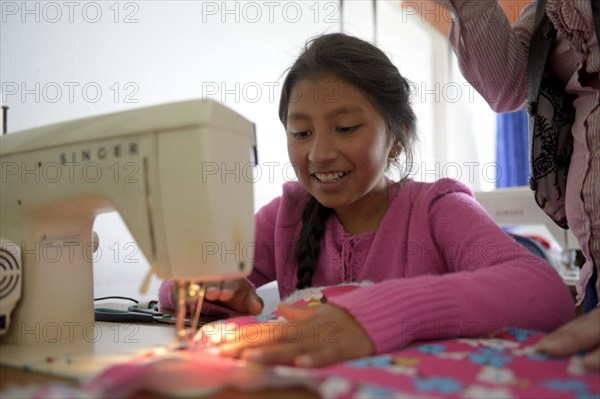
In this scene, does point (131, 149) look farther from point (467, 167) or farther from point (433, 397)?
point (467, 167)

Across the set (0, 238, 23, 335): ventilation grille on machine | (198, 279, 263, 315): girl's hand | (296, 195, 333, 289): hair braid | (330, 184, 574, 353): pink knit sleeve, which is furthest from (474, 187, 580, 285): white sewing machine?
(0, 238, 23, 335): ventilation grille on machine

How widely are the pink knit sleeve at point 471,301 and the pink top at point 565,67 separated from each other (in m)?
Answer: 0.15

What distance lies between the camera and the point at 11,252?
0.78 metres

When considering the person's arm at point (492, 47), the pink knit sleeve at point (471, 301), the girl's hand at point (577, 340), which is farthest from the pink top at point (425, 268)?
the person's arm at point (492, 47)

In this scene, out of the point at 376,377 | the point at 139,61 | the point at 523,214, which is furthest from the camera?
the point at 523,214

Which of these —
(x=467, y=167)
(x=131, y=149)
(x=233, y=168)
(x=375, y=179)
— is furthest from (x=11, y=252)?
(x=467, y=167)

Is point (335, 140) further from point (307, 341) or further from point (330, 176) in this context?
point (307, 341)

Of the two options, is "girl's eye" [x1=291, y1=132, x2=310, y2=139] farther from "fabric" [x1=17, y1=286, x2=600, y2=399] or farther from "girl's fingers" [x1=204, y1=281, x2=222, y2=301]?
"fabric" [x1=17, y1=286, x2=600, y2=399]

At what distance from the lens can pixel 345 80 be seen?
3.64 feet

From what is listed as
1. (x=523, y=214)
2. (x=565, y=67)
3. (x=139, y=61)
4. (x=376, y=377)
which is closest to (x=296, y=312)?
(x=376, y=377)

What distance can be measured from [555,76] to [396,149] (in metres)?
0.37

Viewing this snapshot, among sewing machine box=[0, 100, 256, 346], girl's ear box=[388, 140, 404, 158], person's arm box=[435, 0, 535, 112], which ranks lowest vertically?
sewing machine box=[0, 100, 256, 346]

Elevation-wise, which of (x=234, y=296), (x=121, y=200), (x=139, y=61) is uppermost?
(x=139, y=61)

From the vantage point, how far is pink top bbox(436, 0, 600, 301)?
0.88 m
